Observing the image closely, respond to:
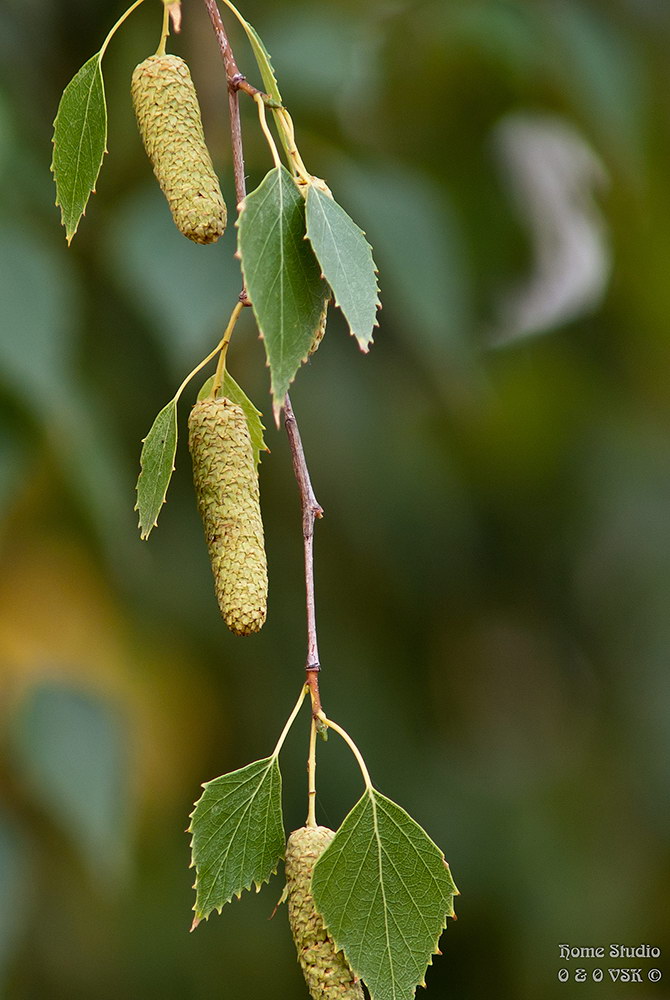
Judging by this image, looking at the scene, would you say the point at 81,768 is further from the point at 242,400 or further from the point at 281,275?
the point at 281,275

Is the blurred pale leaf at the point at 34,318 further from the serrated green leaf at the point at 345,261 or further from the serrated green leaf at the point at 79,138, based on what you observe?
the serrated green leaf at the point at 345,261

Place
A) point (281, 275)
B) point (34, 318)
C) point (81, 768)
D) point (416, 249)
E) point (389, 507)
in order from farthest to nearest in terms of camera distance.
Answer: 1. point (389, 507)
2. point (416, 249)
3. point (81, 768)
4. point (34, 318)
5. point (281, 275)

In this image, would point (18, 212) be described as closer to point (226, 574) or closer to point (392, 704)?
point (226, 574)

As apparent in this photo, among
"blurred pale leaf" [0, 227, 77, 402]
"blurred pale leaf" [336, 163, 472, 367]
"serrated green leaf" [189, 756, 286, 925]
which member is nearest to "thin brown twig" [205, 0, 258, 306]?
"serrated green leaf" [189, 756, 286, 925]

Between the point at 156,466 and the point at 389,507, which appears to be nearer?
the point at 156,466

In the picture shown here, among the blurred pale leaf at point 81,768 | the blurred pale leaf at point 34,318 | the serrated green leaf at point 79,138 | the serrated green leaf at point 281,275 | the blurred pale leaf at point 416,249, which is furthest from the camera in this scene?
the blurred pale leaf at point 416,249

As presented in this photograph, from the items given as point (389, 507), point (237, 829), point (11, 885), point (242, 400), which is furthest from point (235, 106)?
point (389, 507)

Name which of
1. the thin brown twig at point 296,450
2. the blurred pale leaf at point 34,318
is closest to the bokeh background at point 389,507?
the blurred pale leaf at point 34,318
